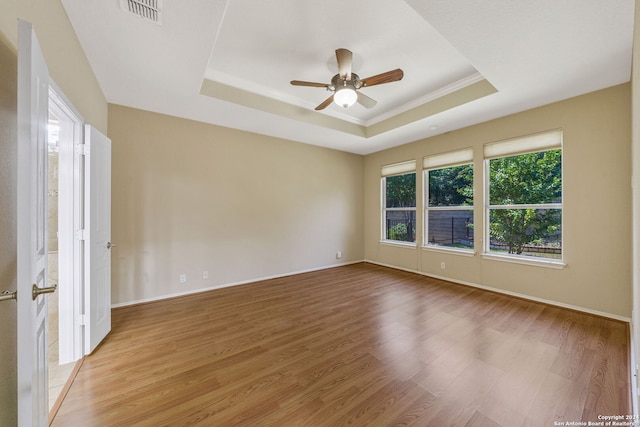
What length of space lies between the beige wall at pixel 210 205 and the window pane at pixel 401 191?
4.06ft

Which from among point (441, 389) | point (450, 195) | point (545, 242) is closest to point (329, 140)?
point (450, 195)

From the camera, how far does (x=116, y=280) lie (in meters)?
3.07

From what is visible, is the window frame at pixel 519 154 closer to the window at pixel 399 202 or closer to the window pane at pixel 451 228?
the window pane at pixel 451 228

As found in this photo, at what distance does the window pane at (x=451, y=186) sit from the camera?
4.04 meters

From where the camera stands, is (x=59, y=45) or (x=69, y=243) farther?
(x=69, y=243)

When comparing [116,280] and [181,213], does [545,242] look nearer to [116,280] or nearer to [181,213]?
[181,213]

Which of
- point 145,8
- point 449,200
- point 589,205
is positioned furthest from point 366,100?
point 589,205

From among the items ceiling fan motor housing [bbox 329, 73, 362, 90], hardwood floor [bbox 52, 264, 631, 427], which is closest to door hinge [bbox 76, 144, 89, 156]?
hardwood floor [bbox 52, 264, 631, 427]

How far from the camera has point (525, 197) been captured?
11.2 ft

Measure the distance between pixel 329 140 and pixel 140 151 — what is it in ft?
10.1

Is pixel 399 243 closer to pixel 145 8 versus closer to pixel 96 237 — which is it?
pixel 96 237

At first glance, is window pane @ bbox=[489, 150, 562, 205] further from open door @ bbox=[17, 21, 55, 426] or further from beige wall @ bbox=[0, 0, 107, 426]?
beige wall @ bbox=[0, 0, 107, 426]

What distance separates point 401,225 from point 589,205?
2804mm

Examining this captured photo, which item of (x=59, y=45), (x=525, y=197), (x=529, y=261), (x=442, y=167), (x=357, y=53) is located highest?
(x=357, y=53)
